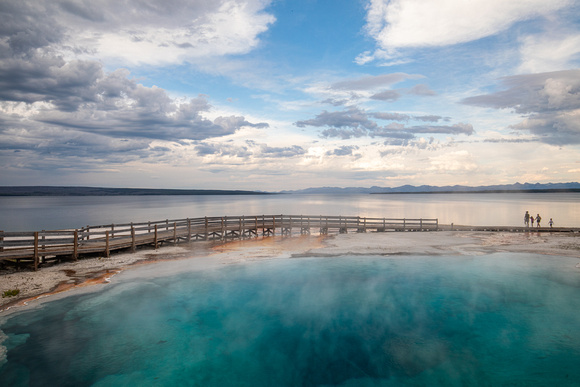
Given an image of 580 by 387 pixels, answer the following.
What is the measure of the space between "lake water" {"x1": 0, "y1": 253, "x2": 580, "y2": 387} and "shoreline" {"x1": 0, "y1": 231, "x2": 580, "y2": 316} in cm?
187

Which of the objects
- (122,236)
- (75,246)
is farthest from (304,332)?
(122,236)

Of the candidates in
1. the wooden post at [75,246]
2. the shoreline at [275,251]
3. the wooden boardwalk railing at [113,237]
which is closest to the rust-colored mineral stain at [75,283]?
the shoreline at [275,251]

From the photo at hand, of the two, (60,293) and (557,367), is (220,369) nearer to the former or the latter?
(60,293)

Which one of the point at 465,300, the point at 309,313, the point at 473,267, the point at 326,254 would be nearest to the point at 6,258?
the point at 309,313

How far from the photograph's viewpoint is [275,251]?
26406 mm

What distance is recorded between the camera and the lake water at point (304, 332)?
991 cm

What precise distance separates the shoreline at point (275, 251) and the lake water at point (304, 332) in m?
1.87

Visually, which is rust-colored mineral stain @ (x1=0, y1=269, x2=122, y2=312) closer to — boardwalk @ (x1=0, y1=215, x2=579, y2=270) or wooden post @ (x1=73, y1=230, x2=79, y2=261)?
wooden post @ (x1=73, y1=230, x2=79, y2=261)

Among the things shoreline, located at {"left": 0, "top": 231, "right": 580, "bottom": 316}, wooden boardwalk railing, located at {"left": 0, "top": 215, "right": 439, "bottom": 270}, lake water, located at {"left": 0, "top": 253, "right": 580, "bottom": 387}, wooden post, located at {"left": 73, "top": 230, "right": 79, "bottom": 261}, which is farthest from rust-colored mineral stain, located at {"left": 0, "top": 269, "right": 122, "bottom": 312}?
wooden boardwalk railing, located at {"left": 0, "top": 215, "right": 439, "bottom": 270}

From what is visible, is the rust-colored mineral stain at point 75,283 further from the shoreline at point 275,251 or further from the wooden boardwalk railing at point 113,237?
the wooden boardwalk railing at point 113,237

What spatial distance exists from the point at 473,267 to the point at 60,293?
2381 centimetres

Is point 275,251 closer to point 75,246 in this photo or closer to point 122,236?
point 122,236

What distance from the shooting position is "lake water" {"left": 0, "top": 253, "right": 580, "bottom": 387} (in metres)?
9.91

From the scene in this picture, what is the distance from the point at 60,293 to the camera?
49.8ft
